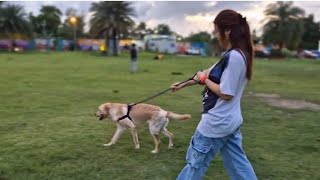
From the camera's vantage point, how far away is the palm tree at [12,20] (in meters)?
63.0

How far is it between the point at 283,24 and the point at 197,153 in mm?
75035

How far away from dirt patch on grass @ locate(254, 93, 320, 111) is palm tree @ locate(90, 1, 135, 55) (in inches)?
1740

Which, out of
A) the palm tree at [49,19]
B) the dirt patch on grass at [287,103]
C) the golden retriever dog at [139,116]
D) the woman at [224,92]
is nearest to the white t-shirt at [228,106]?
the woman at [224,92]

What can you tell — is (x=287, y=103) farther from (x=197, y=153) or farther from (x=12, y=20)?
(x=12, y=20)

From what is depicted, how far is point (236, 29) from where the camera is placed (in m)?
3.74

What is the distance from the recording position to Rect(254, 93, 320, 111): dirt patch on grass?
38.7 feet

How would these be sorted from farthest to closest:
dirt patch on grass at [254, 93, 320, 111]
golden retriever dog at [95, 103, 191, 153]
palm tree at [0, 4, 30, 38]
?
palm tree at [0, 4, 30, 38] < dirt patch on grass at [254, 93, 320, 111] < golden retriever dog at [95, 103, 191, 153]

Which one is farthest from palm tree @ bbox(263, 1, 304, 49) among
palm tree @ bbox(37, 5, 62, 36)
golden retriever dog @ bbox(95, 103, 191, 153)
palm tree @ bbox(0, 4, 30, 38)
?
golden retriever dog @ bbox(95, 103, 191, 153)

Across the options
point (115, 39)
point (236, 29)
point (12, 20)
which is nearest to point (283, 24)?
point (115, 39)

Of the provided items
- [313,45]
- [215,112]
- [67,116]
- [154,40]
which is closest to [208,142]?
[215,112]

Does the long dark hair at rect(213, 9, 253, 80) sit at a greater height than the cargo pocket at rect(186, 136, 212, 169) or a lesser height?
greater

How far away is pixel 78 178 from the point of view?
18.0 feet

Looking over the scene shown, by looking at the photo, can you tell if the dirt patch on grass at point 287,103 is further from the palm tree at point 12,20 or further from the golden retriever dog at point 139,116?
the palm tree at point 12,20

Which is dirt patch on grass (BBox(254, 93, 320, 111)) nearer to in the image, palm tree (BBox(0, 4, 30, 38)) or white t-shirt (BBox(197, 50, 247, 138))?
white t-shirt (BBox(197, 50, 247, 138))
